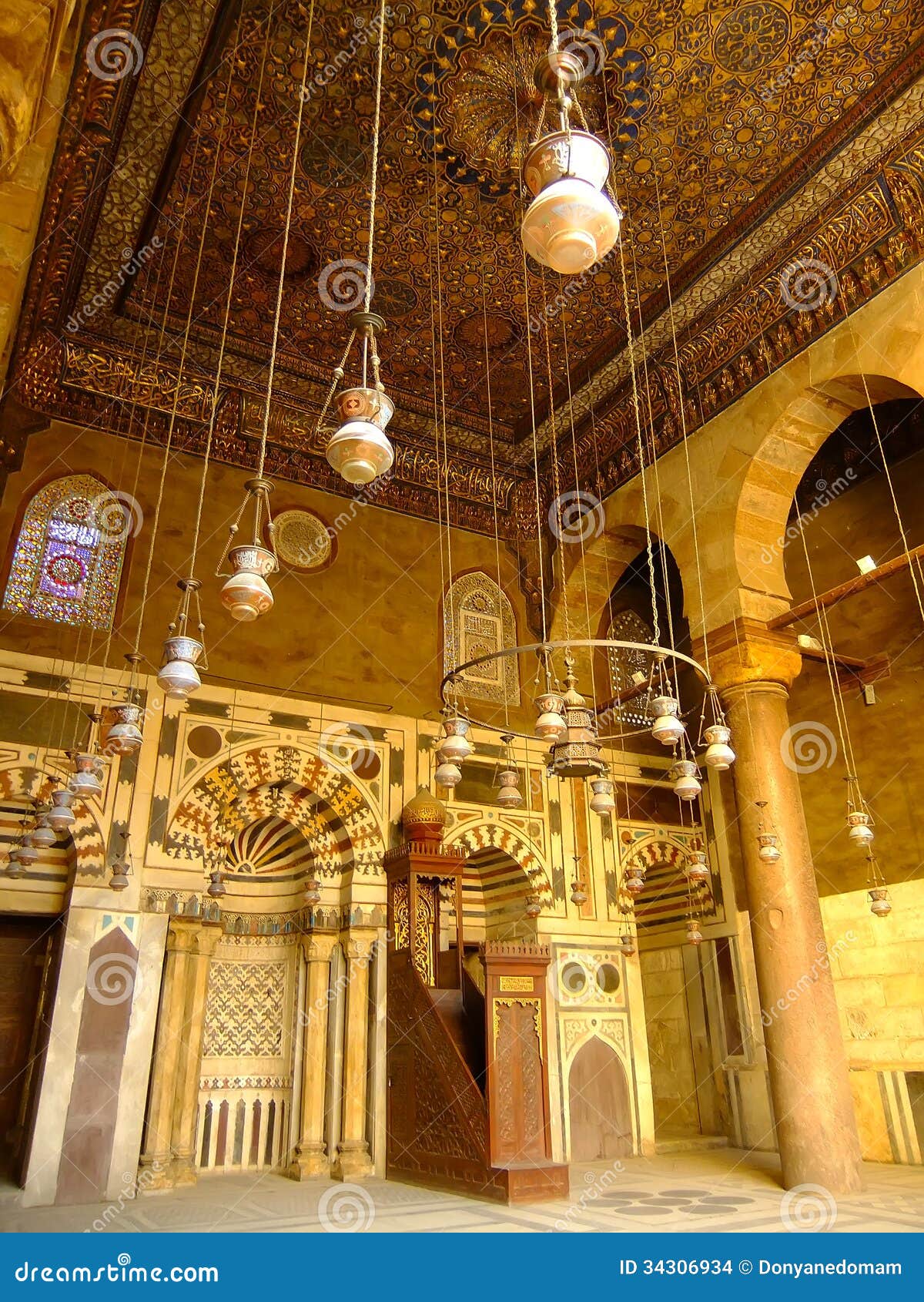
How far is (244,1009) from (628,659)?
5.72 m

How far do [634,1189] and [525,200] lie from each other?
750cm

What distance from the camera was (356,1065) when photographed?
A: 7973 millimetres

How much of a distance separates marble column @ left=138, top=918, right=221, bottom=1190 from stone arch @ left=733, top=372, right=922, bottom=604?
18.2ft

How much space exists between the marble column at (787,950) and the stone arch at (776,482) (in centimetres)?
63

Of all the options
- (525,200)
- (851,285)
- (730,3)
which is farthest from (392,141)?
(851,285)

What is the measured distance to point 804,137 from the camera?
23.2 feet

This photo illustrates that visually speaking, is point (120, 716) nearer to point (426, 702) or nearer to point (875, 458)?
point (426, 702)

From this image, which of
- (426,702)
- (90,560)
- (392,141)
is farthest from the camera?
(426,702)

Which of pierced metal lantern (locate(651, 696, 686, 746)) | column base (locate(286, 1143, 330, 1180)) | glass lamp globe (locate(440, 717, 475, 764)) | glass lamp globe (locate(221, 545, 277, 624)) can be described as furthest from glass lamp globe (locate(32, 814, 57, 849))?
pierced metal lantern (locate(651, 696, 686, 746))

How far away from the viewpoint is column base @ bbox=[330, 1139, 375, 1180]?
297 inches

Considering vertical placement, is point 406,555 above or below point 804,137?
below

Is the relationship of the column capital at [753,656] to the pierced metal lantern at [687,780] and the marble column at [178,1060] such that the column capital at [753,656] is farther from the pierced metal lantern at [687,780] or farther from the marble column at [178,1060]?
the marble column at [178,1060]

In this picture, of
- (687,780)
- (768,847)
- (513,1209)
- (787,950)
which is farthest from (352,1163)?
(687,780)

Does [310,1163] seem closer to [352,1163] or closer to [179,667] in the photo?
[352,1163]
